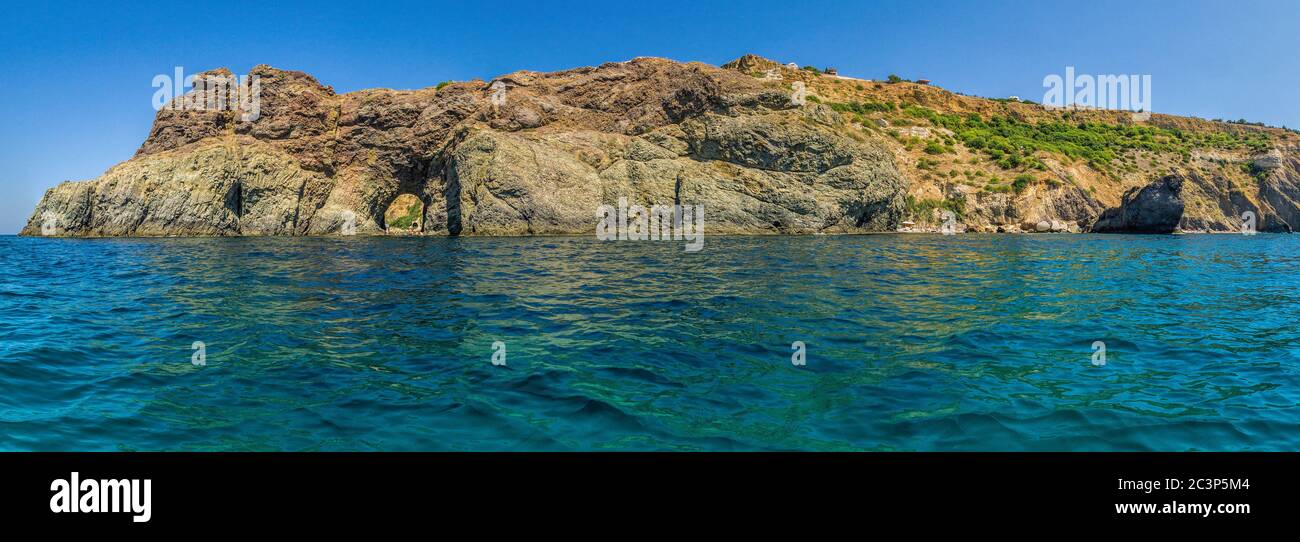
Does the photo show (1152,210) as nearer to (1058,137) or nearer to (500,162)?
(1058,137)

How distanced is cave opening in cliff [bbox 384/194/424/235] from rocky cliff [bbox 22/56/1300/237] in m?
0.23

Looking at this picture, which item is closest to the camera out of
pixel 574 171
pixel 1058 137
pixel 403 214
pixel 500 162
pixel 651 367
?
pixel 651 367

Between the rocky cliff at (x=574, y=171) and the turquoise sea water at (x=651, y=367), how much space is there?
39.6 meters

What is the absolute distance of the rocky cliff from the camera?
190 ft

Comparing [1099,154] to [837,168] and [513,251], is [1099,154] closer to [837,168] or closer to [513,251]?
[837,168]

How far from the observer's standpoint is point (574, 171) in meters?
58.2

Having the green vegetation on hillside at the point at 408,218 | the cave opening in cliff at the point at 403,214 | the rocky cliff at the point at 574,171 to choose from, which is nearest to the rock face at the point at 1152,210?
the rocky cliff at the point at 574,171

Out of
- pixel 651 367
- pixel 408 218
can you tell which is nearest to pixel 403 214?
pixel 408 218

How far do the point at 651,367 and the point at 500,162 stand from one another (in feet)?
168

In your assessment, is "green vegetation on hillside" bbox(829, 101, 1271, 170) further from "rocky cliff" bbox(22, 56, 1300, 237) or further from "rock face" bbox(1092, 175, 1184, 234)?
"rock face" bbox(1092, 175, 1184, 234)
